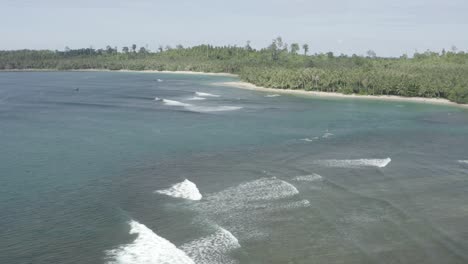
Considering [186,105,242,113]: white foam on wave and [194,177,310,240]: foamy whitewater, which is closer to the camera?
[194,177,310,240]: foamy whitewater

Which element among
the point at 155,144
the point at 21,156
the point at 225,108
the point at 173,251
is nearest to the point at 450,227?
the point at 173,251

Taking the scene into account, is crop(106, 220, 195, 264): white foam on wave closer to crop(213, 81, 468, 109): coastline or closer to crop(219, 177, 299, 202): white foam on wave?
crop(219, 177, 299, 202): white foam on wave

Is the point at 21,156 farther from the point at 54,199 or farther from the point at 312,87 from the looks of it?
the point at 312,87

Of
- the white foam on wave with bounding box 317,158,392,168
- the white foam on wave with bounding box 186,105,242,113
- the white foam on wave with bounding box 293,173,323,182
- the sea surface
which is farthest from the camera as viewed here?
the white foam on wave with bounding box 186,105,242,113

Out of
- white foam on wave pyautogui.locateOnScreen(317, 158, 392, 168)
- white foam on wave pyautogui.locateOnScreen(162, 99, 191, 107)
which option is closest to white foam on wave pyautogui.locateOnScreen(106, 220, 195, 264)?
white foam on wave pyautogui.locateOnScreen(317, 158, 392, 168)

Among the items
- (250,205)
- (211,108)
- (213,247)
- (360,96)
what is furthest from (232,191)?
(360,96)

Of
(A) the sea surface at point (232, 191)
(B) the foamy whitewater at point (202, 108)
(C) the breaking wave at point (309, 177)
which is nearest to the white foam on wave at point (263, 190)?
(A) the sea surface at point (232, 191)

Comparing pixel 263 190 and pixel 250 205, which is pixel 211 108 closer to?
pixel 263 190
